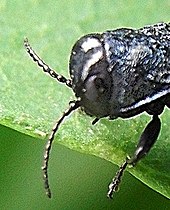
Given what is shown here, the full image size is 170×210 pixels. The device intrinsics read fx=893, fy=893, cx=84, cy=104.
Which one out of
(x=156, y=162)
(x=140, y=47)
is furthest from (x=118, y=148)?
(x=140, y=47)

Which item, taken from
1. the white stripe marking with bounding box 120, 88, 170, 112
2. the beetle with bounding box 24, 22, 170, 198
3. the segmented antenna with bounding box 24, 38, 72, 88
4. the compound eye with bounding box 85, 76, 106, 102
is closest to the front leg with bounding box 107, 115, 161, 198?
the beetle with bounding box 24, 22, 170, 198

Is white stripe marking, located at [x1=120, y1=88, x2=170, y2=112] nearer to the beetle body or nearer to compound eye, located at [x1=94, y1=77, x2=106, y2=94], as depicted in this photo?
the beetle body

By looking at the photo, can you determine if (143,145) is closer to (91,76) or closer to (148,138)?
(148,138)

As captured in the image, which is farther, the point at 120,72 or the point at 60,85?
the point at 60,85

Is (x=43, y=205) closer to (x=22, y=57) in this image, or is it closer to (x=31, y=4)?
(x=22, y=57)

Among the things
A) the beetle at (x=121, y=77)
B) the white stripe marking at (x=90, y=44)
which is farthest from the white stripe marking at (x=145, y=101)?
the white stripe marking at (x=90, y=44)

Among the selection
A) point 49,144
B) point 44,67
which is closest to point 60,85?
point 44,67

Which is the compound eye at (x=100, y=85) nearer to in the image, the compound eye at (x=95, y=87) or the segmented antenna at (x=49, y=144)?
the compound eye at (x=95, y=87)
